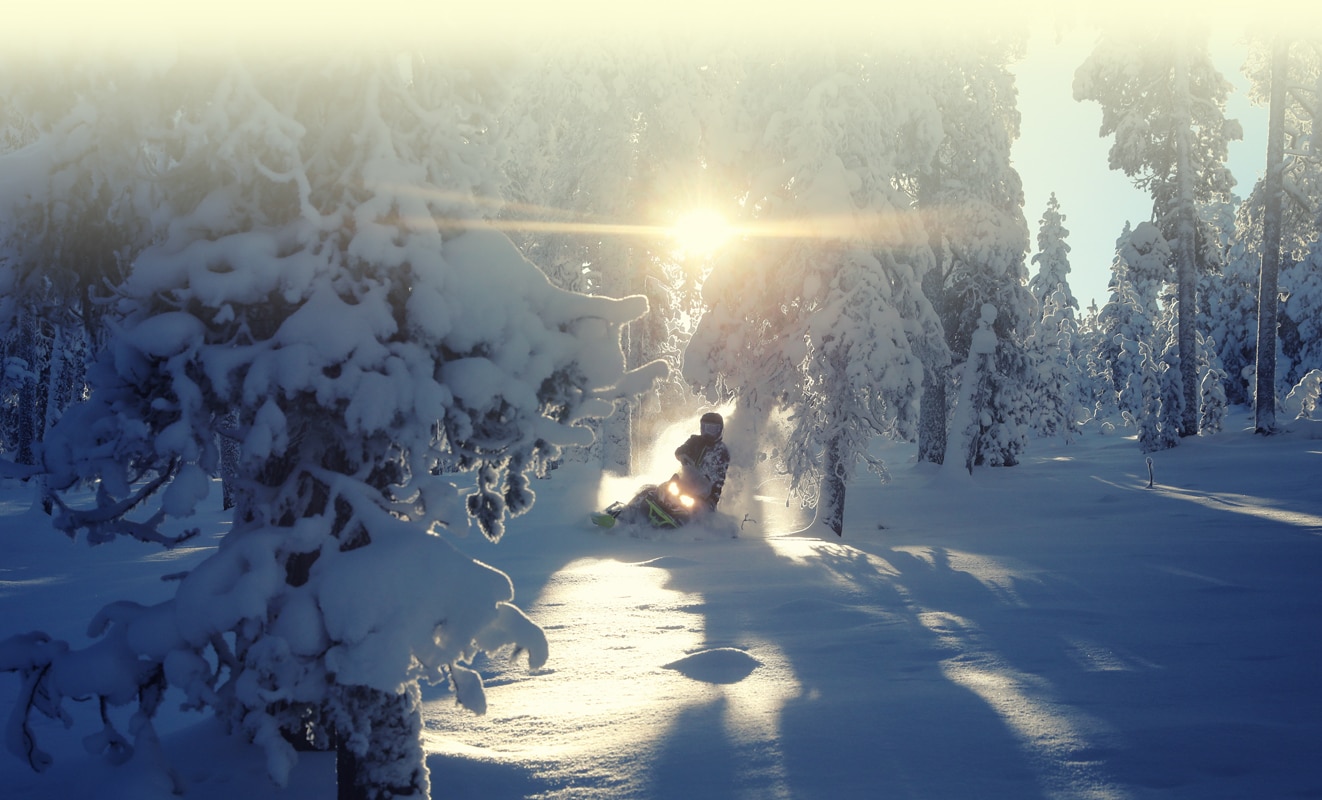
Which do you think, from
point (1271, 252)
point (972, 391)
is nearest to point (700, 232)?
point (972, 391)

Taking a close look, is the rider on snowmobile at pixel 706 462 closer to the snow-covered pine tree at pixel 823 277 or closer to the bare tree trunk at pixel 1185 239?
the snow-covered pine tree at pixel 823 277

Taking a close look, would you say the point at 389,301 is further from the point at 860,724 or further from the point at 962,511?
the point at 962,511

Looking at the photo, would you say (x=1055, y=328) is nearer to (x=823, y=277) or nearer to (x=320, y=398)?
(x=823, y=277)

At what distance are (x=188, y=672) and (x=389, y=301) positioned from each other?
164 cm

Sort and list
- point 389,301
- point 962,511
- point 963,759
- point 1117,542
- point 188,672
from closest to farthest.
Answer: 1. point 188,672
2. point 389,301
3. point 963,759
4. point 1117,542
5. point 962,511

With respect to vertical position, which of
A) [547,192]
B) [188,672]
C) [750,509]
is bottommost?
[750,509]

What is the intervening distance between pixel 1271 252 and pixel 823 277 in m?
12.7

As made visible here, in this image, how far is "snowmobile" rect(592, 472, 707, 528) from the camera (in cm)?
1323

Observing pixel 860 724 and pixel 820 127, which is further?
pixel 820 127

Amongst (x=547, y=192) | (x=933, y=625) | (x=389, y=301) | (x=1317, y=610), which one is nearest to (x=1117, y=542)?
(x=1317, y=610)

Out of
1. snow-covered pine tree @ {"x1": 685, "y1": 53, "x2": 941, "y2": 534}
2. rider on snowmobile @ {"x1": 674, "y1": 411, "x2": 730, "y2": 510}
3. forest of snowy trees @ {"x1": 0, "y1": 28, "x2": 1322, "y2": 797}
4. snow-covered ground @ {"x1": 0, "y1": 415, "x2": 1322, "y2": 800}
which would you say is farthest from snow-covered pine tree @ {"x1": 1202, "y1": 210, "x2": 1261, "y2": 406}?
forest of snowy trees @ {"x1": 0, "y1": 28, "x2": 1322, "y2": 797}

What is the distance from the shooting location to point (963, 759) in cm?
401

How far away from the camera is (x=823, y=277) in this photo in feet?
41.2

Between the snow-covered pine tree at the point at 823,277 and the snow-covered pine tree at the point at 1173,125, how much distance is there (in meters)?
11.3
